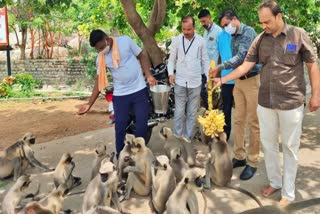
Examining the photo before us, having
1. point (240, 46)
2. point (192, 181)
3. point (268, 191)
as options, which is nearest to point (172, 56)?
point (240, 46)

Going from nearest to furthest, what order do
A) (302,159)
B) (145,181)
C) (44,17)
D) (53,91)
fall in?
(145,181) → (302,159) → (53,91) → (44,17)

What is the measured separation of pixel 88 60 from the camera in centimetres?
1494

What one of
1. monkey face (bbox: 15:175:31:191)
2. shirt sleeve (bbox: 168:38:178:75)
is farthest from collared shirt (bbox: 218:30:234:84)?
monkey face (bbox: 15:175:31:191)

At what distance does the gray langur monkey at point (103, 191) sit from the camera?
384 cm

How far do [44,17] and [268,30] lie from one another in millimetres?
13582

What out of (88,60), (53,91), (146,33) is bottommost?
(53,91)

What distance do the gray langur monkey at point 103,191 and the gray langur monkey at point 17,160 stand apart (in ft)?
6.23

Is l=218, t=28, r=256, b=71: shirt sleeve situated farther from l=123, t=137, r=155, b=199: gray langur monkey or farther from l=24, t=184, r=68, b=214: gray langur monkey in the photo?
l=24, t=184, r=68, b=214: gray langur monkey

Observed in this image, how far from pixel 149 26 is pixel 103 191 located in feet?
17.8

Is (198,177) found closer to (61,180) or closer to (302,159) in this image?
(61,180)

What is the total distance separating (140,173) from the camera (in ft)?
15.2

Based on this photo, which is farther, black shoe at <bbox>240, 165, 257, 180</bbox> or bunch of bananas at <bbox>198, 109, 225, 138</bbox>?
black shoe at <bbox>240, 165, 257, 180</bbox>

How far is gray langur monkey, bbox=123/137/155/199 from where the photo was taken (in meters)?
4.61

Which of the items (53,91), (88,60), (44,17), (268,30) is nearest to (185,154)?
(268,30)
